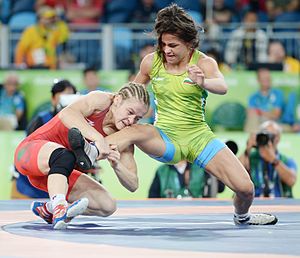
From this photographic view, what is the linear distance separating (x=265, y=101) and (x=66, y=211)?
7.18 meters

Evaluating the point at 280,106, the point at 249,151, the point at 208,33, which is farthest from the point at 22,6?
the point at 249,151

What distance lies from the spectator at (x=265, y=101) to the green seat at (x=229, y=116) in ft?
0.43

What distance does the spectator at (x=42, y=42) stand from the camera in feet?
51.3

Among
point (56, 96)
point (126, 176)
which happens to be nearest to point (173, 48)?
point (126, 176)

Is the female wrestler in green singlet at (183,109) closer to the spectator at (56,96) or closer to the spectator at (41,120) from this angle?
the spectator at (41,120)

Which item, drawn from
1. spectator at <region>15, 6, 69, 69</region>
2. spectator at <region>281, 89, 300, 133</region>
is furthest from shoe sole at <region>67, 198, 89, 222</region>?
spectator at <region>15, 6, 69, 69</region>

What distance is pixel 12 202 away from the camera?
35.5 feet

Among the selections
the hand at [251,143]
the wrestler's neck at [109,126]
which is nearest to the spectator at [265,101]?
the hand at [251,143]

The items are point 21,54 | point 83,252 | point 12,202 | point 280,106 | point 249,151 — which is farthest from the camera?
point 21,54

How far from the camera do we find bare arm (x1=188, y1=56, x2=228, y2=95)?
312 inches

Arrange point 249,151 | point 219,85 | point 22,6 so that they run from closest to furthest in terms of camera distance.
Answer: point 219,85 → point 249,151 → point 22,6

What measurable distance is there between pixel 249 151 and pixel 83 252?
565 cm

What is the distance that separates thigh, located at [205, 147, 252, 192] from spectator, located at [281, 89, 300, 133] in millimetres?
6209

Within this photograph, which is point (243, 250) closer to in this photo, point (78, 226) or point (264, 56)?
point (78, 226)
